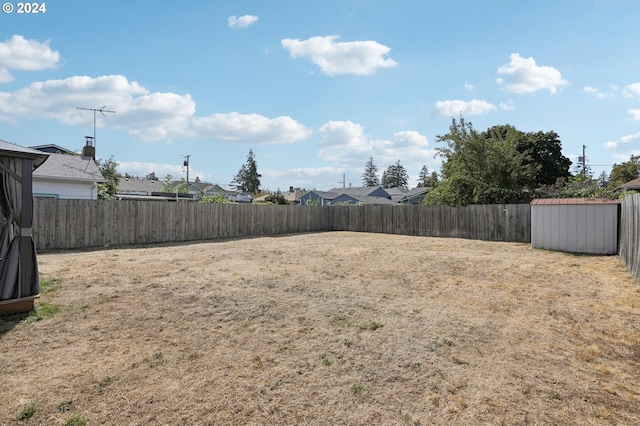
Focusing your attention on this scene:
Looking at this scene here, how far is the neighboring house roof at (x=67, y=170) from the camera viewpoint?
12688 mm

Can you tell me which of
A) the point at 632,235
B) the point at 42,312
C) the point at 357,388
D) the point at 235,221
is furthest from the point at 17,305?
the point at 235,221

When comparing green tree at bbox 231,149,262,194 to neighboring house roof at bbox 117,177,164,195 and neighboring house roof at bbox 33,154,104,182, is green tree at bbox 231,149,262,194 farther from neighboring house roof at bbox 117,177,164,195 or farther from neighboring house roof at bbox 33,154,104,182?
neighboring house roof at bbox 33,154,104,182

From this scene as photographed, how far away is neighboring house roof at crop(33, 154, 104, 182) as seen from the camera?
41.6ft

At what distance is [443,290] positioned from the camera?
546cm

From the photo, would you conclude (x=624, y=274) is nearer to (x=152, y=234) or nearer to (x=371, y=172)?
(x=152, y=234)

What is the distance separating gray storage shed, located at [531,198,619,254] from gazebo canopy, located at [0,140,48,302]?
1188 centimetres

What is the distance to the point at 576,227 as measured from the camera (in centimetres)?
947

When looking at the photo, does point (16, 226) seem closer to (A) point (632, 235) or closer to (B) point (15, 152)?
(B) point (15, 152)

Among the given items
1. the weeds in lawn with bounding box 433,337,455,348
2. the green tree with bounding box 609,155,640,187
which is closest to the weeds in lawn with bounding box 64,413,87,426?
the weeds in lawn with bounding box 433,337,455,348

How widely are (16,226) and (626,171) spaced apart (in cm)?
3590

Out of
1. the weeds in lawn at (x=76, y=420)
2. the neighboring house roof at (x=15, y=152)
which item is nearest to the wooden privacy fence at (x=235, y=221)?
the neighboring house roof at (x=15, y=152)

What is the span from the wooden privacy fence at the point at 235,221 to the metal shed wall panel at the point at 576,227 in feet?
7.15

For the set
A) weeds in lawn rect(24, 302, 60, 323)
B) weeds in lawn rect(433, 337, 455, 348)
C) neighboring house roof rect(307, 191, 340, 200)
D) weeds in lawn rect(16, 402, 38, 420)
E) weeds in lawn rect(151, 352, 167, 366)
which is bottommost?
weeds in lawn rect(16, 402, 38, 420)

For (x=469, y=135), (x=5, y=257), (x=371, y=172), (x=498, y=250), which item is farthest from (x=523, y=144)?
(x=371, y=172)
